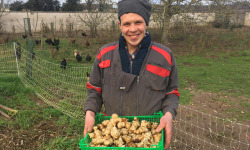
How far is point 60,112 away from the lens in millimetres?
4938

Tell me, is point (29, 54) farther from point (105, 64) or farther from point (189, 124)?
point (105, 64)

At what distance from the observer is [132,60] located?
1926 mm

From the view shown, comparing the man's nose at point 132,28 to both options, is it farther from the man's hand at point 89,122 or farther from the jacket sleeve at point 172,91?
the man's hand at point 89,122

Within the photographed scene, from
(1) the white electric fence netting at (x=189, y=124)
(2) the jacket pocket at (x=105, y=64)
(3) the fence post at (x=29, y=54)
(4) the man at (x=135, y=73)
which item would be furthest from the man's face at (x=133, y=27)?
(3) the fence post at (x=29, y=54)

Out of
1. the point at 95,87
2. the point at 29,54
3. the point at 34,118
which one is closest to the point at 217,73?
the point at 29,54

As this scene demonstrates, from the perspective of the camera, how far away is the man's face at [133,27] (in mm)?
1769

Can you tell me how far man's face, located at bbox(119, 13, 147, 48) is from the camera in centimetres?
177

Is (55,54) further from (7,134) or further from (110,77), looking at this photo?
(110,77)

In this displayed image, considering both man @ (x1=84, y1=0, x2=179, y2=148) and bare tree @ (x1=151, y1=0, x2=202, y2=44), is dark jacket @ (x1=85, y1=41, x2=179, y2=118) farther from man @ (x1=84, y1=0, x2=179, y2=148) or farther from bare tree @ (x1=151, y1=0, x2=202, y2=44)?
bare tree @ (x1=151, y1=0, x2=202, y2=44)

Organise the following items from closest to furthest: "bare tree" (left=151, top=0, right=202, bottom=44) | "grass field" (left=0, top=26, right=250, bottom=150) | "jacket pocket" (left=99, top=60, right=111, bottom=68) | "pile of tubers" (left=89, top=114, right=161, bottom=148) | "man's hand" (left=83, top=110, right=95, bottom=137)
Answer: "pile of tubers" (left=89, top=114, right=161, bottom=148), "man's hand" (left=83, top=110, right=95, bottom=137), "jacket pocket" (left=99, top=60, right=111, bottom=68), "grass field" (left=0, top=26, right=250, bottom=150), "bare tree" (left=151, top=0, right=202, bottom=44)

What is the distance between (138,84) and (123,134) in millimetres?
464

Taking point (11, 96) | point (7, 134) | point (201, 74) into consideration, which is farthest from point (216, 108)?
point (11, 96)

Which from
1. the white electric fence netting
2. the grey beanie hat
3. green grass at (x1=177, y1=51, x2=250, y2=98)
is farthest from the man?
green grass at (x1=177, y1=51, x2=250, y2=98)

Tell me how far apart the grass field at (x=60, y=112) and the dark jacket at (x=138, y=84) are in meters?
2.18
